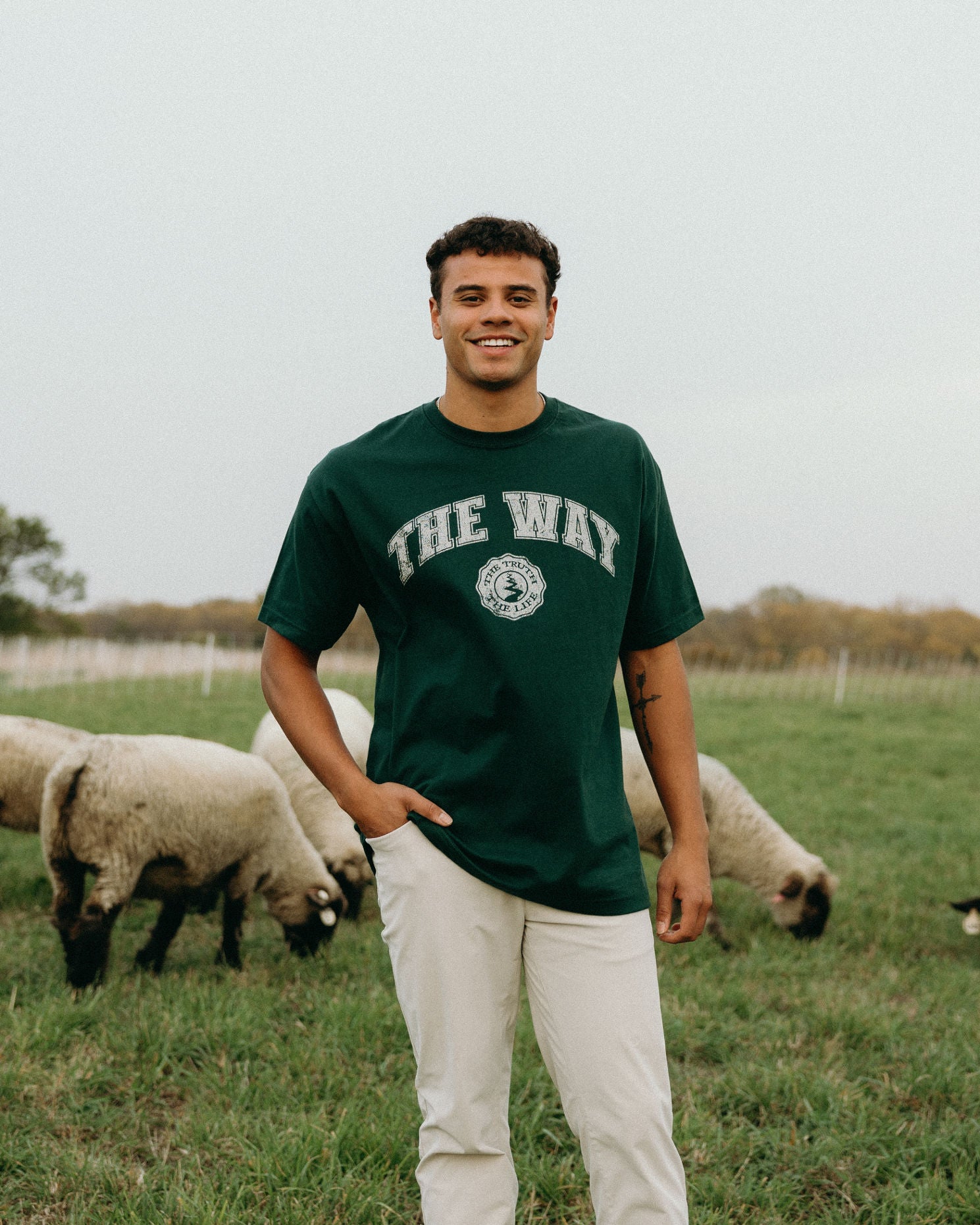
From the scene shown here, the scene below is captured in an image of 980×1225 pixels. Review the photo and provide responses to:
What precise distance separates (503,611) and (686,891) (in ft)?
2.42

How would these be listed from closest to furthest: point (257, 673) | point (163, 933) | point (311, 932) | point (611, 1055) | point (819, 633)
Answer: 1. point (611, 1055)
2. point (163, 933)
3. point (311, 932)
4. point (257, 673)
5. point (819, 633)

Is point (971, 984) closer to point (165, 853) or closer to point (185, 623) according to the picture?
point (165, 853)

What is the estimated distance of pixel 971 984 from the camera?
5.44m

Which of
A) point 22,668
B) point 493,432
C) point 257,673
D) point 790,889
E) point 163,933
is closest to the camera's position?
point 493,432

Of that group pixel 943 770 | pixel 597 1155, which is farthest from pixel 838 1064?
pixel 943 770

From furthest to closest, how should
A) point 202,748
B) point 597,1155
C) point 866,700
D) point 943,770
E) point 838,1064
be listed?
1. point 866,700
2. point 943,770
3. point 202,748
4. point 838,1064
5. point 597,1155

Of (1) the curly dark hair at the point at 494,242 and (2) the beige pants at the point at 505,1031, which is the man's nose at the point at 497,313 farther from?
(2) the beige pants at the point at 505,1031

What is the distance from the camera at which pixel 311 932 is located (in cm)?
584

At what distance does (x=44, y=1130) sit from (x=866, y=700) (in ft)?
73.0

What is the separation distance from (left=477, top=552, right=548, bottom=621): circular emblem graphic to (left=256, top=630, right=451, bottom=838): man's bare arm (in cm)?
41

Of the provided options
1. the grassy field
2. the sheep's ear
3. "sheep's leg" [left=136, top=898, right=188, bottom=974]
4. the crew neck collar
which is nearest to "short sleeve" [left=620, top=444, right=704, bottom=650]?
the crew neck collar

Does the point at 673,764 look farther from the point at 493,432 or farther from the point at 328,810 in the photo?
the point at 328,810

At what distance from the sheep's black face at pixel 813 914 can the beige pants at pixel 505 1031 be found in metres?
4.78

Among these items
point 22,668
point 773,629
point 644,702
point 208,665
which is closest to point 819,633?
point 773,629
